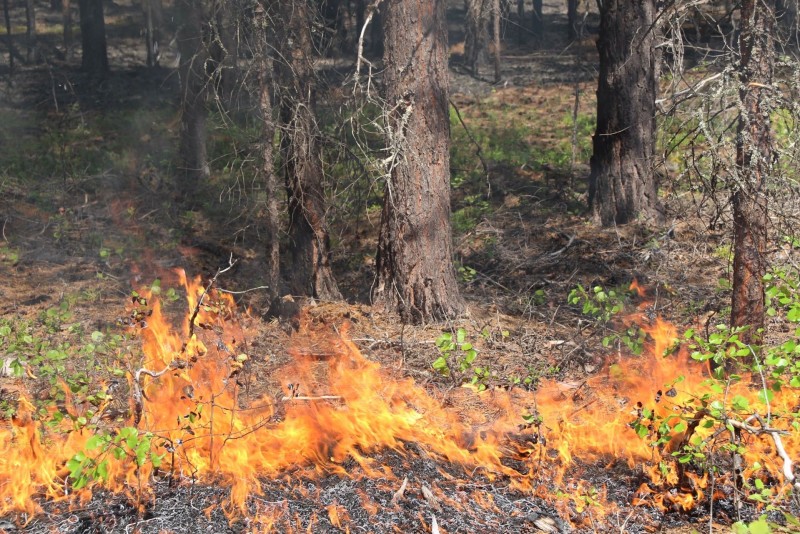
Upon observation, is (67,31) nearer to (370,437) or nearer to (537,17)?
(537,17)

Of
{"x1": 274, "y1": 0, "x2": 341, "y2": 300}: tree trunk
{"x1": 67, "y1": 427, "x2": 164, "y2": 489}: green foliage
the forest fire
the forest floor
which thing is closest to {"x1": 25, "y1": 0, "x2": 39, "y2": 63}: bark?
the forest floor

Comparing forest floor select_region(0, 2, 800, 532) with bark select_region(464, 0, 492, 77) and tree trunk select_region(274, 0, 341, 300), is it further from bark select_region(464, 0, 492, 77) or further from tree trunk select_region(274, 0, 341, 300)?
bark select_region(464, 0, 492, 77)

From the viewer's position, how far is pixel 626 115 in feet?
36.3

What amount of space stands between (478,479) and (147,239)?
9289mm

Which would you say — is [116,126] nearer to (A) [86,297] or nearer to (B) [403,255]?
(A) [86,297]

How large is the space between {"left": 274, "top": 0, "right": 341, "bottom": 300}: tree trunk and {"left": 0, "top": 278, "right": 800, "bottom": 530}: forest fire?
128 inches

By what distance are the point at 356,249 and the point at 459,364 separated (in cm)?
536

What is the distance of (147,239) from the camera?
13.4 metres

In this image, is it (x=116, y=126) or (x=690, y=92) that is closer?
(x=690, y=92)

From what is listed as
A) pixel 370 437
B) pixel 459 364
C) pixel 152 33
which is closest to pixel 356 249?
pixel 459 364

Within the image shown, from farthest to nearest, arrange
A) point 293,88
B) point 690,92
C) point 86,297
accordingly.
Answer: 1. point 86,297
2. point 293,88
3. point 690,92

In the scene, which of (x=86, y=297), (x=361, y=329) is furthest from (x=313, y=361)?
(x=86, y=297)

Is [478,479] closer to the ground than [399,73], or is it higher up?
closer to the ground

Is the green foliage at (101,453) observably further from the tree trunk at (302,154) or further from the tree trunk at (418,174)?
the tree trunk at (302,154)
